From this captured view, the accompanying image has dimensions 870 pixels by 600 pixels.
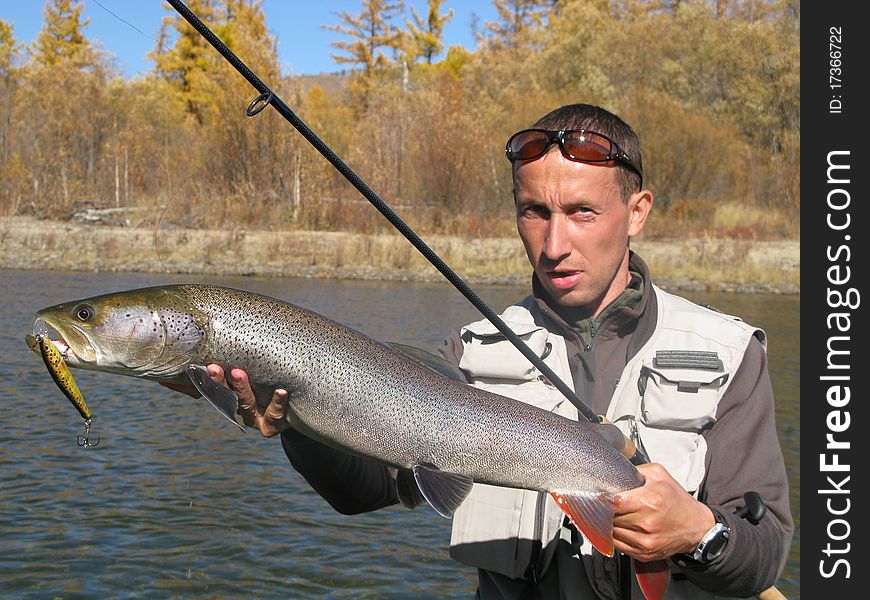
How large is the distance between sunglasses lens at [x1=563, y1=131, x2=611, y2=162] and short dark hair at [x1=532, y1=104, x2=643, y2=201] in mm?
62

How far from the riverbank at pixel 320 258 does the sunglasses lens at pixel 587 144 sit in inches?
766

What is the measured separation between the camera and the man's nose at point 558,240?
298cm

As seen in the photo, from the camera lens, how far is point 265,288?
812 inches

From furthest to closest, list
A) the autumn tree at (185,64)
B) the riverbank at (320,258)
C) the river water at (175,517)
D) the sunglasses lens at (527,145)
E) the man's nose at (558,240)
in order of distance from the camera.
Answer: the autumn tree at (185,64), the riverbank at (320,258), the river water at (175,517), the sunglasses lens at (527,145), the man's nose at (558,240)

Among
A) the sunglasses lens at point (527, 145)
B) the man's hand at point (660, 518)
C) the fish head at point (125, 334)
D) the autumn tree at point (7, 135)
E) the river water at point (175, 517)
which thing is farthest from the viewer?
the autumn tree at point (7, 135)

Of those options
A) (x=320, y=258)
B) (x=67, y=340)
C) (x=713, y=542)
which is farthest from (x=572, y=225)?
(x=320, y=258)

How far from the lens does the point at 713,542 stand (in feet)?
8.41

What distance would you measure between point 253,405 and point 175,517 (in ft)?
18.5

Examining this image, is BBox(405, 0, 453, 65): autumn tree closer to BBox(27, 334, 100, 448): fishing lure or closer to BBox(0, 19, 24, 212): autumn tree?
BBox(0, 19, 24, 212): autumn tree

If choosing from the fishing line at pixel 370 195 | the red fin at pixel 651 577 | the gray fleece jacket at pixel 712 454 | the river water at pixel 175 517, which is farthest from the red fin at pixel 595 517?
the river water at pixel 175 517

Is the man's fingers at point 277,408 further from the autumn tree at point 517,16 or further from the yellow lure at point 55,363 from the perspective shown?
the autumn tree at point 517,16
